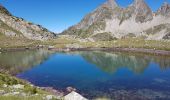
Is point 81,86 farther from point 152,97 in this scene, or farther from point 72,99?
point 72,99

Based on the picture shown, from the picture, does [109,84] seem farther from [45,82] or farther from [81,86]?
[45,82]

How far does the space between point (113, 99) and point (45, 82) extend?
112 feet

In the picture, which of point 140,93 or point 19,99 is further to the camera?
point 140,93

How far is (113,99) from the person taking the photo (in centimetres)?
6488

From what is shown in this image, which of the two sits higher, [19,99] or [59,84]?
[19,99]

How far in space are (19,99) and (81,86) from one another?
6121 cm

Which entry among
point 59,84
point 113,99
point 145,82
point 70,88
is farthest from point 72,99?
point 145,82

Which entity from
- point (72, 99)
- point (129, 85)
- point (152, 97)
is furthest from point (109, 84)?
point (72, 99)

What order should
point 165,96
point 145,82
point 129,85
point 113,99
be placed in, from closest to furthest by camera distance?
point 113,99 < point 165,96 < point 129,85 < point 145,82

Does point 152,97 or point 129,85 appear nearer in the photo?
point 152,97

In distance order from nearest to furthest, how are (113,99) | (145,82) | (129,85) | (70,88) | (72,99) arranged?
(72,99), (113,99), (70,88), (129,85), (145,82)

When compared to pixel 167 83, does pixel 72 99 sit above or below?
above

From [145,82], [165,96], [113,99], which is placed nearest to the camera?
[113,99]

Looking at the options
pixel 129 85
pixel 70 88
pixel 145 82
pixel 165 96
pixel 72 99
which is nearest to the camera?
pixel 72 99
